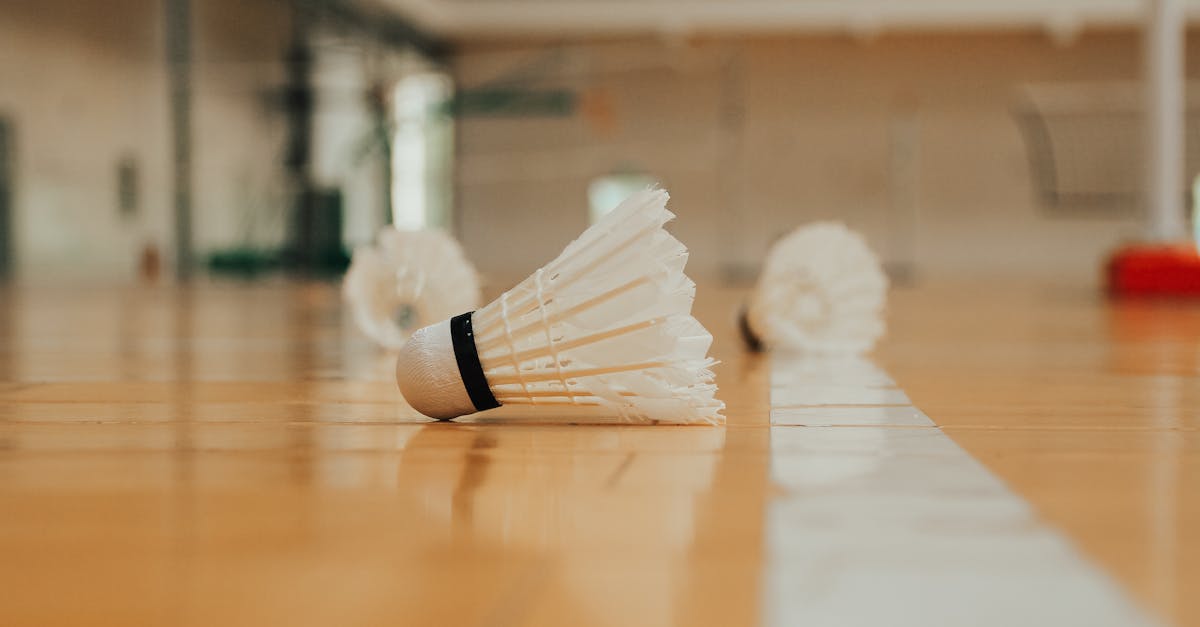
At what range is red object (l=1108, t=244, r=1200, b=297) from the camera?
3.24m

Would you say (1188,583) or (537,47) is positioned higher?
(537,47)

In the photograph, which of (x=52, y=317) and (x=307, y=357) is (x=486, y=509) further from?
(x=52, y=317)

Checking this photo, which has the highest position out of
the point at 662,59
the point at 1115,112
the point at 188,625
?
the point at 662,59

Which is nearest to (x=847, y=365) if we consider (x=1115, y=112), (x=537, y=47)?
(x=1115, y=112)

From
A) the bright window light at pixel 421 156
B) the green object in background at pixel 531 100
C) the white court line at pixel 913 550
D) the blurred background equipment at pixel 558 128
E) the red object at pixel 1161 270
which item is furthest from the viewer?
the green object in background at pixel 531 100

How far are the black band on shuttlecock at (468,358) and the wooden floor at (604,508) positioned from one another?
0.03 meters

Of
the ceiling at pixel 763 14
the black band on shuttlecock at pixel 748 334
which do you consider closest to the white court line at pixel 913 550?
the black band on shuttlecock at pixel 748 334

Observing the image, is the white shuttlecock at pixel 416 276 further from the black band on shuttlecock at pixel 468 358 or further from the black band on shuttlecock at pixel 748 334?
the black band on shuttlecock at pixel 468 358

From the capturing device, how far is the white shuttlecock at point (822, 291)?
1.38 m

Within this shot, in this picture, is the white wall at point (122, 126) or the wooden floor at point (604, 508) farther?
the white wall at point (122, 126)

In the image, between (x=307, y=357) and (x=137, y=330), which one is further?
(x=137, y=330)

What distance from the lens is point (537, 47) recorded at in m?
9.66

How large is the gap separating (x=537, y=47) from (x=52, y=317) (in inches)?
288

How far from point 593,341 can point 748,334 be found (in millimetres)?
820
